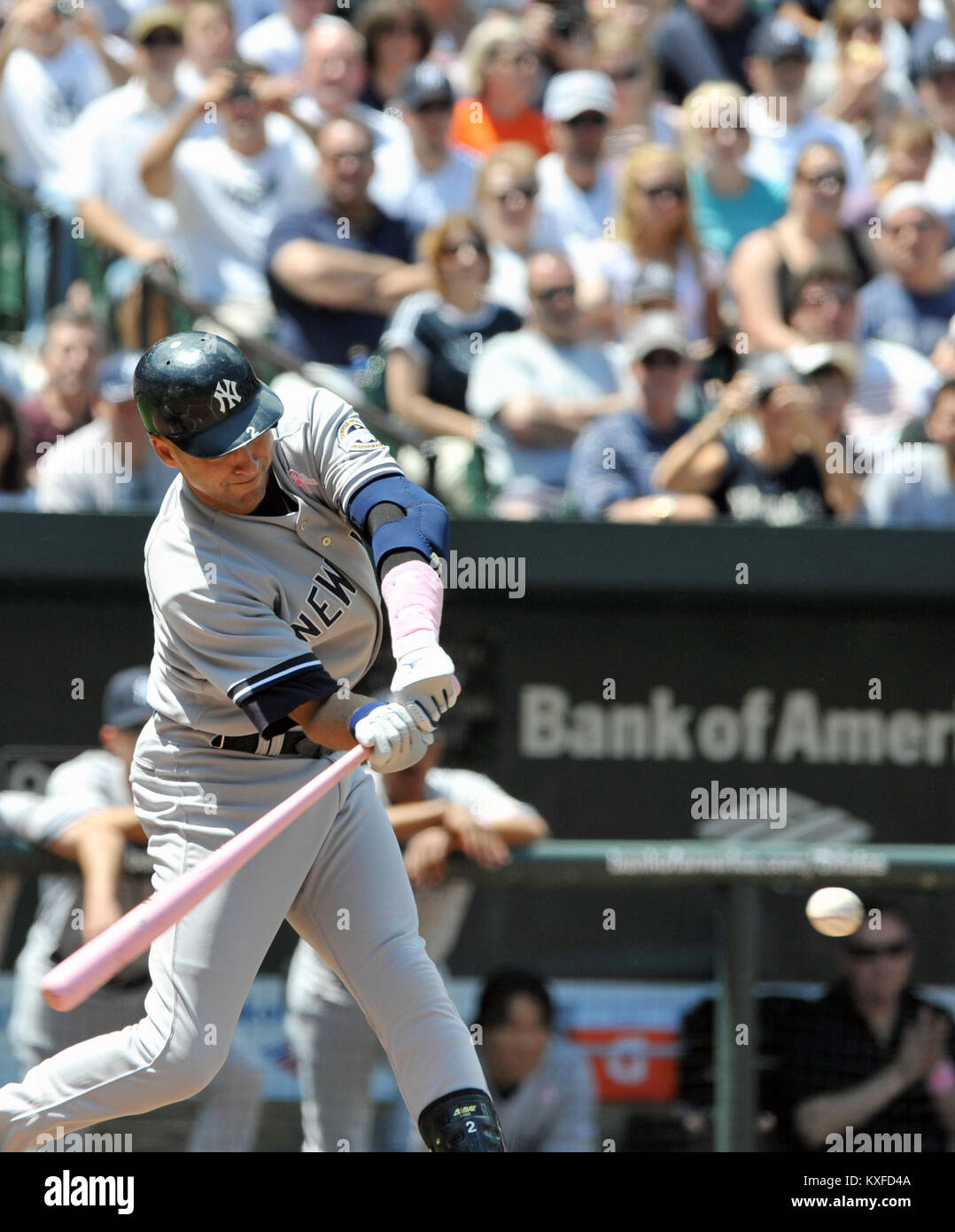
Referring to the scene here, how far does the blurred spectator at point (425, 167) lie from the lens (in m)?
6.63

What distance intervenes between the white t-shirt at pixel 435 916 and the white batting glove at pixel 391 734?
1522 millimetres

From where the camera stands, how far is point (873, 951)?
4797 millimetres

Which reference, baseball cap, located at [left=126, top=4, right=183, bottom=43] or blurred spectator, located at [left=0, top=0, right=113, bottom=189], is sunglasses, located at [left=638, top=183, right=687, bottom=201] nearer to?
baseball cap, located at [left=126, top=4, right=183, bottom=43]

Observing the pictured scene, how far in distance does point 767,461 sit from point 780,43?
2489 mm

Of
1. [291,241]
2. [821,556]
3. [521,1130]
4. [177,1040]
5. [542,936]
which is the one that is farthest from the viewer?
[291,241]

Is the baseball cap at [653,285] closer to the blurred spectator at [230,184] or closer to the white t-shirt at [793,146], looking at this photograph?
the white t-shirt at [793,146]

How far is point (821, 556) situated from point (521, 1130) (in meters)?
1.92

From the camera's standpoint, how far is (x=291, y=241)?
618 cm

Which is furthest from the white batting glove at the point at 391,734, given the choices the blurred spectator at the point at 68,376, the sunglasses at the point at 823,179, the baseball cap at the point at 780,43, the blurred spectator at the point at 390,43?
the baseball cap at the point at 780,43

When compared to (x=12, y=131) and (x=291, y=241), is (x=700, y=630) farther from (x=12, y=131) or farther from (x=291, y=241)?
(x=12, y=131)

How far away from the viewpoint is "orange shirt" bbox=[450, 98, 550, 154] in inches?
280

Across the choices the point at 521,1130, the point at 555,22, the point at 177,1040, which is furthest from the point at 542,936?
the point at 555,22

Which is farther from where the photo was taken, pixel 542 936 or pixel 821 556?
pixel 821 556

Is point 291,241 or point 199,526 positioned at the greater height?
point 291,241
